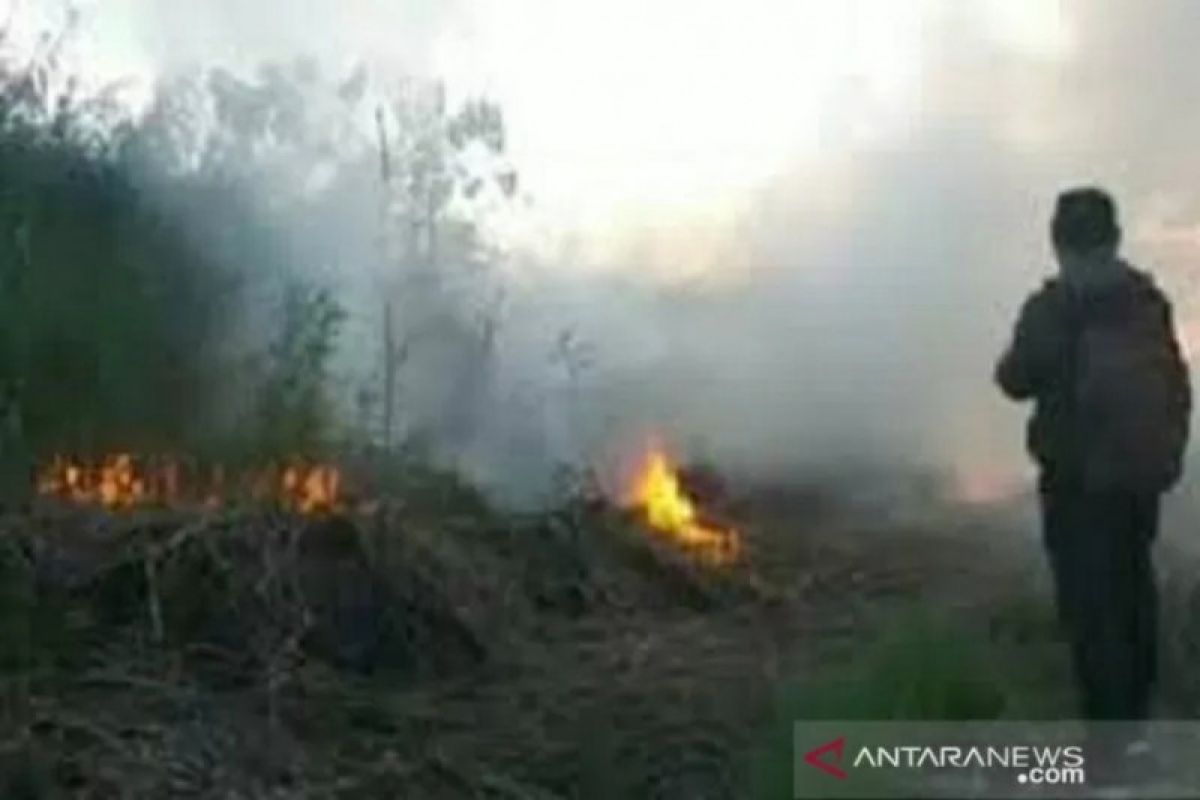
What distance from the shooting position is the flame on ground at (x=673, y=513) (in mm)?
13055

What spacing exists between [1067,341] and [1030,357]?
0.12m

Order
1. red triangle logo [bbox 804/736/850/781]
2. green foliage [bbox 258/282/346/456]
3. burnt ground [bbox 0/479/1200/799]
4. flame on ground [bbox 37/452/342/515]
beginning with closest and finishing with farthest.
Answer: red triangle logo [bbox 804/736/850/781] < burnt ground [bbox 0/479/1200/799] < flame on ground [bbox 37/452/342/515] < green foliage [bbox 258/282/346/456]

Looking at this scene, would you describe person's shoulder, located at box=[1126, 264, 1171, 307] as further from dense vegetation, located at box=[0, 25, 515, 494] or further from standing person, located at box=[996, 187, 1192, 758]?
dense vegetation, located at box=[0, 25, 515, 494]

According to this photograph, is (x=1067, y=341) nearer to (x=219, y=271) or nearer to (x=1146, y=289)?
(x=1146, y=289)

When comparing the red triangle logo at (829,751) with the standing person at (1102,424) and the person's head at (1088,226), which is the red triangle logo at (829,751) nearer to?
the standing person at (1102,424)

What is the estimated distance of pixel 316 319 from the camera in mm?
10914

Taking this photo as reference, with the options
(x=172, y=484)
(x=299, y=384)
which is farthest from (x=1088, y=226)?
(x=172, y=484)

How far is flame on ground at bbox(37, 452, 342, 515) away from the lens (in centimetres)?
1003

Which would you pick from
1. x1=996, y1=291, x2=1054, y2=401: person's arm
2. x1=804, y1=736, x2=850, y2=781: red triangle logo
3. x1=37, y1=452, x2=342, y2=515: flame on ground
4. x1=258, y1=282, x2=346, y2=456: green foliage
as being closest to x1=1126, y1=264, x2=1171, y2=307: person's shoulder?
x1=996, y1=291, x2=1054, y2=401: person's arm

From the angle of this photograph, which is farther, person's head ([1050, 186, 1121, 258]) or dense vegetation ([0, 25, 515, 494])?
dense vegetation ([0, 25, 515, 494])

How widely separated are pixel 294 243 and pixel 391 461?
3.44 m

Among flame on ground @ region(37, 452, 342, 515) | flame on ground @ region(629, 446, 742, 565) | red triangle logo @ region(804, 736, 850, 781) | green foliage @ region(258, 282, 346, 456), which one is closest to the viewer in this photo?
red triangle logo @ region(804, 736, 850, 781)

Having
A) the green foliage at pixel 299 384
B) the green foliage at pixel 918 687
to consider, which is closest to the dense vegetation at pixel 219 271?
the green foliage at pixel 299 384

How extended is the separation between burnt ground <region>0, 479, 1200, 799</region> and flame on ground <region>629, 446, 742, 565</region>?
3.83ft
